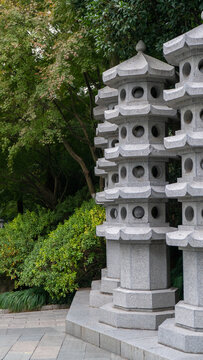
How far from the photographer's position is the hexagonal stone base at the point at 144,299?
8.11m

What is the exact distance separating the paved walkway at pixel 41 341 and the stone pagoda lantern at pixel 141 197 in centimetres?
72

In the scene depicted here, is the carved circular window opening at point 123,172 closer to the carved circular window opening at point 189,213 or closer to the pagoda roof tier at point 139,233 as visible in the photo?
the pagoda roof tier at point 139,233

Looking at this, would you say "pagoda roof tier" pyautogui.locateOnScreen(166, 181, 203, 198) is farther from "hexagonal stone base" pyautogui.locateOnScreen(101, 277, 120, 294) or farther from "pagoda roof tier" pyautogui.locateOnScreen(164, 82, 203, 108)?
"hexagonal stone base" pyautogui.locateOnScreen(101, 277, 120, 294)

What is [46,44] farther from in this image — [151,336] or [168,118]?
[151,336]

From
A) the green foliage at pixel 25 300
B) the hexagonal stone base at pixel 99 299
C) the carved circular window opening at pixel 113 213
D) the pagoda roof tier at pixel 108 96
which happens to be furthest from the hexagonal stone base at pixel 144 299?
the green foliage at pixel 25 300

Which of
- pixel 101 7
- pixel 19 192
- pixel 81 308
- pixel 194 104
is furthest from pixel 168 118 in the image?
pixel 19 192

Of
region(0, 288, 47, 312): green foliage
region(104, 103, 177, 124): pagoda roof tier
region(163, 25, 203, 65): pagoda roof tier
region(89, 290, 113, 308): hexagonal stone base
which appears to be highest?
region(163, 25, 203, 65): pagoda roof tier

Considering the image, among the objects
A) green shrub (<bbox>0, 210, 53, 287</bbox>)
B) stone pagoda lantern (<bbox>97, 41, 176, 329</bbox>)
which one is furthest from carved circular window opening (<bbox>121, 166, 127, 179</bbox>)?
green shrub (<bbox>0, 210, 53, 287</bbox>)

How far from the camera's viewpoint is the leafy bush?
11164 millimetres

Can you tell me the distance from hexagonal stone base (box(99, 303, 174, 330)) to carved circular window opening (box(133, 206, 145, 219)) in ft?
4.92

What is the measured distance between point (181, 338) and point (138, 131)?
3.43 meters

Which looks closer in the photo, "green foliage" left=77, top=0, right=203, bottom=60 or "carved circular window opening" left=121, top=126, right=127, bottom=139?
"carved circular window opening" left=121, top=126, right=127, bottom=139

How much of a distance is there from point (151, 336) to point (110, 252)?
2.58 meters

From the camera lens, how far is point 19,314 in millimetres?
11359
